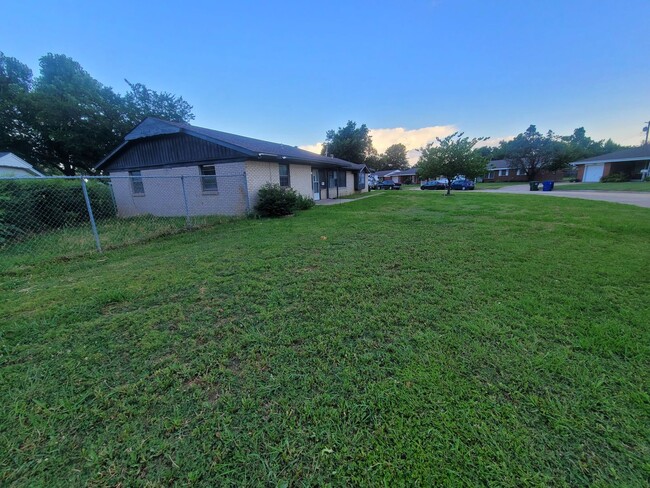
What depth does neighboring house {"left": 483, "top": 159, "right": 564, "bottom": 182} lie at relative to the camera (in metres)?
42.0

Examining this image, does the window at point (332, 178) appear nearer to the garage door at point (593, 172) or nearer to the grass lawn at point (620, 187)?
the grass lawn at point (620, 187)

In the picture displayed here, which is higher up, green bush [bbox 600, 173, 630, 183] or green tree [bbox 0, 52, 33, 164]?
green tree [bbox 0, 52, 33, 164]

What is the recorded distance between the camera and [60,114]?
20.8 metres

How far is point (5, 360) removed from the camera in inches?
91.8

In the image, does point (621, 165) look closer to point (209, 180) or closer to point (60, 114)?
point (209, 180)

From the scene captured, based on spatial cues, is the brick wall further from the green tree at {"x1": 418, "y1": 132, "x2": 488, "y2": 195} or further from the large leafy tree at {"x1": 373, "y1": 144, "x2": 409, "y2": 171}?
the large leafy tree at {"x1": 373, "y1": 144, "x2": 409, "y2": 171}

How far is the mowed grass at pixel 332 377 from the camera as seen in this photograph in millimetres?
1409

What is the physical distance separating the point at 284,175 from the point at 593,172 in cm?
3979

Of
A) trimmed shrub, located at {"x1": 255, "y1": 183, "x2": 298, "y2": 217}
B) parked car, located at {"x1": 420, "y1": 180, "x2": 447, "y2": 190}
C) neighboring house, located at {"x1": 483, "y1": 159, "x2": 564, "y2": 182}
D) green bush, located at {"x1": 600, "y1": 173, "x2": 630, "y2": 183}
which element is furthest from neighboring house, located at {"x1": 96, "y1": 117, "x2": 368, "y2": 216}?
neighboring house, located at {"x1": 483, "y1": 159, "x2": 564, "y2": 182}

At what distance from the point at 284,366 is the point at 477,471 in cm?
141

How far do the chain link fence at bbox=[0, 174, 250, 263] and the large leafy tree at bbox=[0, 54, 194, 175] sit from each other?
13628 millimetres

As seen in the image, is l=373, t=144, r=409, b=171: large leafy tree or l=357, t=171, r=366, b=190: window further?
l=373, t=144, r=409, b=171: large leafy tree

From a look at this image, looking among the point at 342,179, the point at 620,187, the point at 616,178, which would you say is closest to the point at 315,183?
the point at 342,179

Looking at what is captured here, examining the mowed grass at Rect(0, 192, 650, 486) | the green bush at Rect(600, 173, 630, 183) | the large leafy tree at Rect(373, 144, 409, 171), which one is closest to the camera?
the mowed grass at Rect(0, 192, 650, 486)
